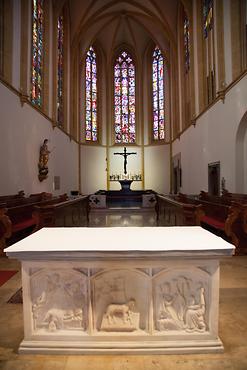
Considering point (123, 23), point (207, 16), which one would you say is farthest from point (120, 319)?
point (123, 23)

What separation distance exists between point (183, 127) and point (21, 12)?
404 inches

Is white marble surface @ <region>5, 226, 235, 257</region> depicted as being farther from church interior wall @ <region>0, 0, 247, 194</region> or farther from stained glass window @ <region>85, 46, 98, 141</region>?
stained glass window @ <region>85, 46, 98, 141</region>

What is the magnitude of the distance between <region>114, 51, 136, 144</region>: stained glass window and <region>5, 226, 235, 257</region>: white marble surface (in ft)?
65.1

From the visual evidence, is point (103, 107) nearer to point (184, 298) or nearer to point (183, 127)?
point (183, 127)

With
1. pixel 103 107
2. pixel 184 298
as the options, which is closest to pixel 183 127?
pixel 103 107

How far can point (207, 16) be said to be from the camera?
12.4m

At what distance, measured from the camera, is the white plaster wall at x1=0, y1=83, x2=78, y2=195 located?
875 cm

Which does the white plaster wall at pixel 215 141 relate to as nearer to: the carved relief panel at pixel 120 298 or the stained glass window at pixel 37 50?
the stained glass window at pixel 37 50

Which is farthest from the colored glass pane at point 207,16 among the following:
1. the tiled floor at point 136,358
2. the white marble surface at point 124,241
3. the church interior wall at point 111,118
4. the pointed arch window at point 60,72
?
the tiled floor at point 136,358

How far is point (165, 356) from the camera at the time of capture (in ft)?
7.34

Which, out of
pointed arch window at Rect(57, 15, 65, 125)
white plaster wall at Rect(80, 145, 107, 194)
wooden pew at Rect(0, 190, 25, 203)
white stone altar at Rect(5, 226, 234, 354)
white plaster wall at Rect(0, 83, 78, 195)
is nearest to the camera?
white stone altar at Rect(5, 226, 234, 354)

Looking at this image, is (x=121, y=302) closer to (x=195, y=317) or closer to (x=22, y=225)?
(x=195, y=317)

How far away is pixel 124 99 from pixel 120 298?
21.4 meters

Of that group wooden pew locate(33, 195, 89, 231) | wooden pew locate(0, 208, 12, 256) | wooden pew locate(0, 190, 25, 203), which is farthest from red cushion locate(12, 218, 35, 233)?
wooden pew locate(0, 190, 25, 203)
